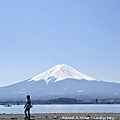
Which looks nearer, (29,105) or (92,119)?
(29,105)

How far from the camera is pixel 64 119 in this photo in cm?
3316

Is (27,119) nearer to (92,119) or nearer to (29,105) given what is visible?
(29,105)

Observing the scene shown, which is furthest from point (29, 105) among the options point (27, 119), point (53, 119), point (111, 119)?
point (111, 119)

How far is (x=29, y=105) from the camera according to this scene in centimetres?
3009

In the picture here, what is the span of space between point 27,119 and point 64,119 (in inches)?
138

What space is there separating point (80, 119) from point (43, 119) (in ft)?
10.00

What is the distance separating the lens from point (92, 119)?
3212 centimetres

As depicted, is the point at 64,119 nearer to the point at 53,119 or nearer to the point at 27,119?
the point at 53,119

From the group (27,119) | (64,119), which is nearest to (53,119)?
(64,119)

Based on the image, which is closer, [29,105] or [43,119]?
[29,105]

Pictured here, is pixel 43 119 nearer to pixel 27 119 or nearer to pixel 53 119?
pixel 53 119

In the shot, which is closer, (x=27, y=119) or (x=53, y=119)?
(x=27, y=119)

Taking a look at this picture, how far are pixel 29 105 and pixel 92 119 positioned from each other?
194 inches

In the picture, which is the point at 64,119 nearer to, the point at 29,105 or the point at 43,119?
the point at 43,119
